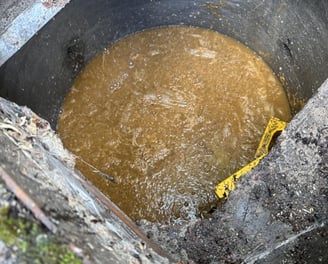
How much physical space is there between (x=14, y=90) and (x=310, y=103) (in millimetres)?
1634

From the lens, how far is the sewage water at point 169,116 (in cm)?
345

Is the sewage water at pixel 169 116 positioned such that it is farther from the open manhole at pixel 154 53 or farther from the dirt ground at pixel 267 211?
the dirt ground at pixel 267 211

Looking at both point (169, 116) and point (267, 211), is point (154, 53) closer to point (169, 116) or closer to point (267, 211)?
point (169, 116)

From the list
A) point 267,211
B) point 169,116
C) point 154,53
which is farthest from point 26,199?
point 154,53

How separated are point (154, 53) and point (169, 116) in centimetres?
51

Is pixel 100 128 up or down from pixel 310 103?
down

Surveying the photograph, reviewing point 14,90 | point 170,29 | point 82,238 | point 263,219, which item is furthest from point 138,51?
point 82,238

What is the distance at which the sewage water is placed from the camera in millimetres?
3449

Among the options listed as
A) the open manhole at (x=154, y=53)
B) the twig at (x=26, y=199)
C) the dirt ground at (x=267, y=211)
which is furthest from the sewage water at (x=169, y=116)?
the twig at (x=26, y=199)

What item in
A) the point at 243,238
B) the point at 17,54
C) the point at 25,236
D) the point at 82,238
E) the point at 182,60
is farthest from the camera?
the point at 182,60

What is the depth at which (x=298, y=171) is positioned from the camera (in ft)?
8.36

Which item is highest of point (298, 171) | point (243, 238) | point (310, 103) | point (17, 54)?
point (17, 54)

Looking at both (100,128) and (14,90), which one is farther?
(100,128)

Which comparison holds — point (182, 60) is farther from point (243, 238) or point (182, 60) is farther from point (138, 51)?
point (243, 238)
